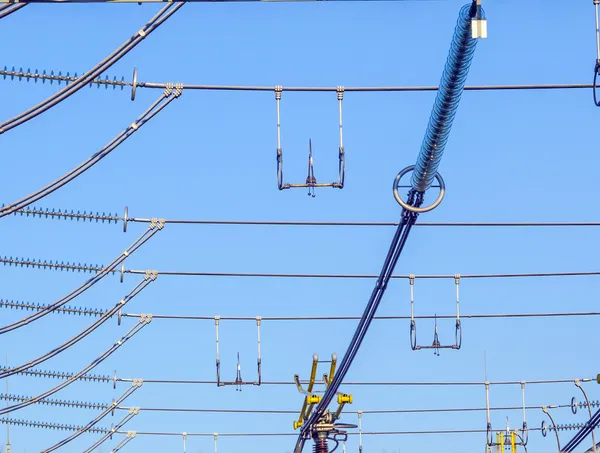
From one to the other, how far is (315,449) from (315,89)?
9286mm

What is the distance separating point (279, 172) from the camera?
68.5 ft

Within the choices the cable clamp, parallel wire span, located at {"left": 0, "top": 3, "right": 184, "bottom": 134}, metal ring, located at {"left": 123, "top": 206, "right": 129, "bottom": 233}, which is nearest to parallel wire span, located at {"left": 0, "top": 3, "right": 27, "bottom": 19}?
parallel wire span, located at {"left": 0, "top": 3, "right": 184, "bottom": 134}

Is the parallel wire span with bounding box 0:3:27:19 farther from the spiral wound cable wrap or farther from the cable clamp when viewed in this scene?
the cable clamp

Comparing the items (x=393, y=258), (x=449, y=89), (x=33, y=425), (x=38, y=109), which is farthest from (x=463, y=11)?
(x=33, y=425)

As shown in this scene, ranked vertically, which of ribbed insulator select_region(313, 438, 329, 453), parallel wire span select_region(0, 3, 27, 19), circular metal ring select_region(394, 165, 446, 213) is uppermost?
parallel wire span select_region(0, 3, 27, 19)

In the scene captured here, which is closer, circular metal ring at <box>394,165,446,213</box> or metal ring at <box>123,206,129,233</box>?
circular metal ring at <box>394,165,446,213</box>

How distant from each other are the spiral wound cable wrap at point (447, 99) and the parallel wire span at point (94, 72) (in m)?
3.40

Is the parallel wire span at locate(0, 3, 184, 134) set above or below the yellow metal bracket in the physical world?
above

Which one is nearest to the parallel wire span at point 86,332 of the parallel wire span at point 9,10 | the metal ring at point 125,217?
the metal ring at point 125,217

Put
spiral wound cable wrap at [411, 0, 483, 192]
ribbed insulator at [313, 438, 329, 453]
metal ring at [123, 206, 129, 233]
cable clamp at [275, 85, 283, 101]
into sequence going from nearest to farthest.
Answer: spiral wound cable wrap at [411, 0, 483, 192] < cable clamp at [275, 85, 283, 101] < metal ring at [123, 206, 129, 233] < ribbed insulator at [313, 438, 329, 453]

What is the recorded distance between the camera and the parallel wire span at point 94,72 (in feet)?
55.2

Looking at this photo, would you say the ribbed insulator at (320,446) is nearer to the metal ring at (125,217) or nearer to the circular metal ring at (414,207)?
the metal ring at (125,217)

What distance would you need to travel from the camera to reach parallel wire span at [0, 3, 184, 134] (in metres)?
16.8

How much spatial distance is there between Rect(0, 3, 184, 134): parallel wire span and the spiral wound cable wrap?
340 centimetres
